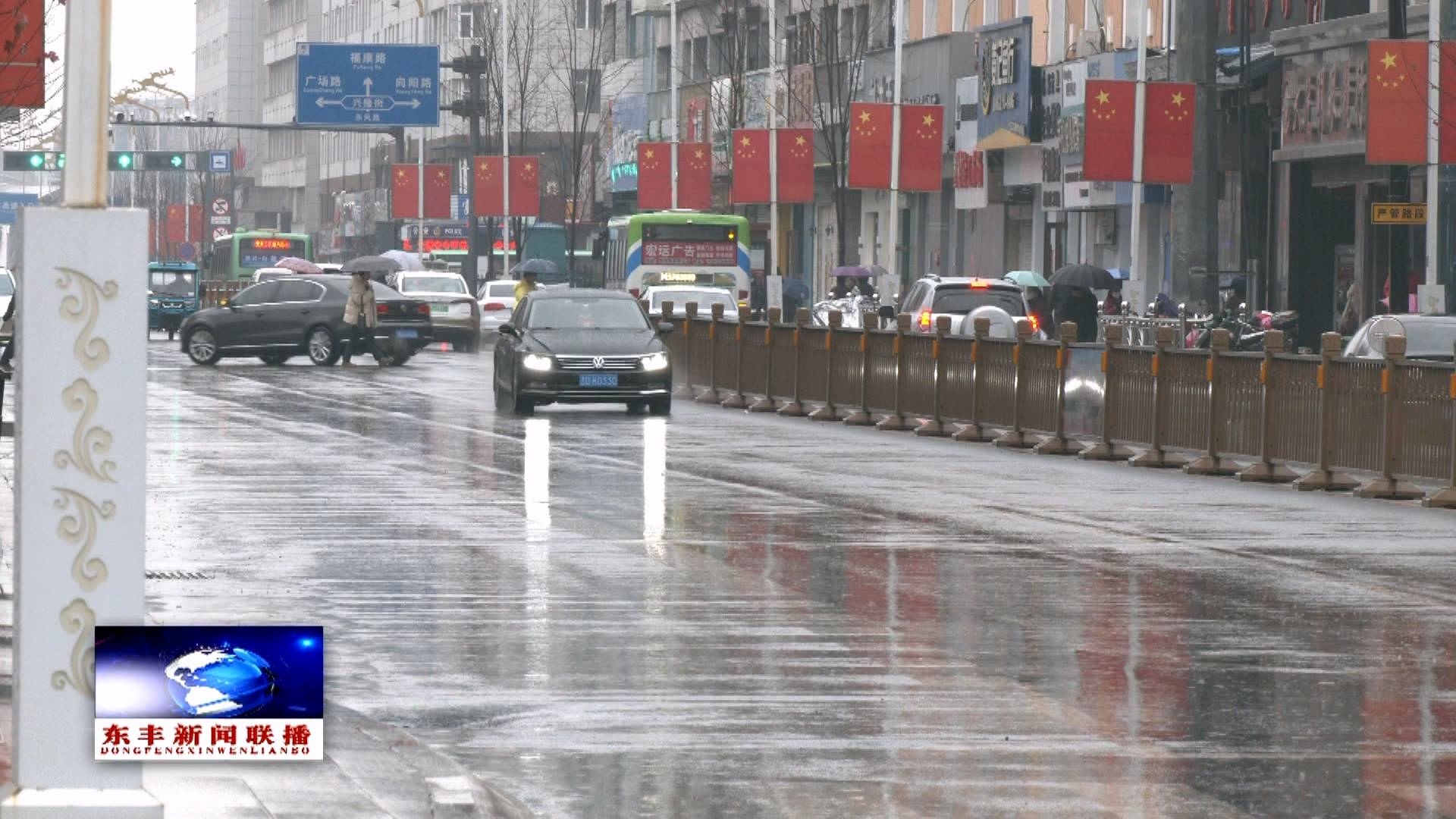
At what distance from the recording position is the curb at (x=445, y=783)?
26.2 ft

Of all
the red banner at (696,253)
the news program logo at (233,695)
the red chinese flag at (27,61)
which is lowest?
the news program logo at (233,695)

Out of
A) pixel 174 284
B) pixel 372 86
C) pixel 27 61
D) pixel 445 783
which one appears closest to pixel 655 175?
pixel 372 86

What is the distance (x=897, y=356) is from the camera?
105ft

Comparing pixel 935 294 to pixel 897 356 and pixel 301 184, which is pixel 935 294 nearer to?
pixel 897 356

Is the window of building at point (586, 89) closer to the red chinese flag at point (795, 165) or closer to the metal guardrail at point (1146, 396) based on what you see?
the red chinese flag at point (795, 165)

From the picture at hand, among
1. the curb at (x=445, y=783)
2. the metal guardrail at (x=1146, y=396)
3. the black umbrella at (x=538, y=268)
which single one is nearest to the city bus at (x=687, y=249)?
the black umbrella at (x=538, y=268)

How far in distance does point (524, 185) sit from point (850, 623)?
6813 centimetres

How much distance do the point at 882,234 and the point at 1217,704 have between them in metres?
62.9

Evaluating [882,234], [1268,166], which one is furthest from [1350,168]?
[882,234]

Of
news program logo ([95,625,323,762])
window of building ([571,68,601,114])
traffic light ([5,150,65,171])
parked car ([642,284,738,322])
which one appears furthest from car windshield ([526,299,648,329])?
traffic light ([5,150,65,171])

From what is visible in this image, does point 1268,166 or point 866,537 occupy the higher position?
point 1268,166

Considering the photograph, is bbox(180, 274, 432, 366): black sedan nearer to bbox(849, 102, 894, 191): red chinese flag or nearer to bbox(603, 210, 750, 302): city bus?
bbox(849, 102, 894, 191): red chinese flag

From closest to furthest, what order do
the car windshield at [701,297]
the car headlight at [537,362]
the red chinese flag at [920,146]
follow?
the car headlight at [537,362], the car windshield at [701,297], the red chinese flag at [920,146]

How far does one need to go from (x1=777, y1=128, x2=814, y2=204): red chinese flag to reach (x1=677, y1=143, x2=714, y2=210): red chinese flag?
6.46 m
